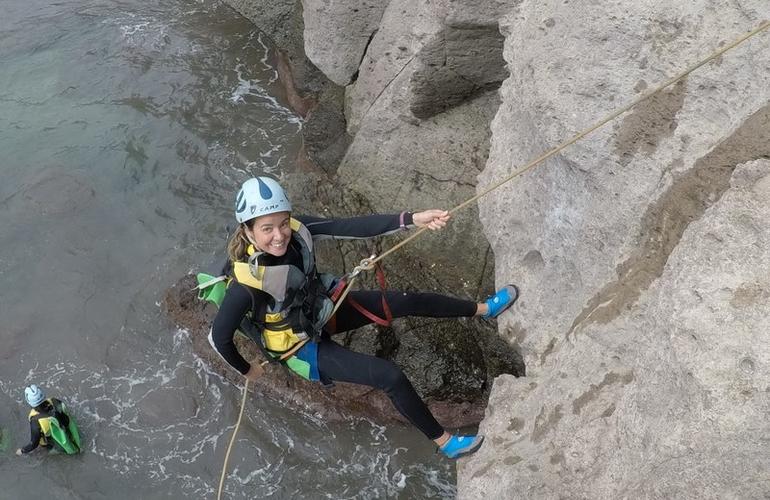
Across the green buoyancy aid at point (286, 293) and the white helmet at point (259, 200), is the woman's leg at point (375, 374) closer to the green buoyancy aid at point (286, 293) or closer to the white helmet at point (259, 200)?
the green buoyancy aid at point (286, 293)

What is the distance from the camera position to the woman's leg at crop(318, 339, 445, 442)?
485cm

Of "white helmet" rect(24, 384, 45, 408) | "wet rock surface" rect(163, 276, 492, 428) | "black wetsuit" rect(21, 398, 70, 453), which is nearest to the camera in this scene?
"wet rock surface" rect(163, 276, 492, 428)

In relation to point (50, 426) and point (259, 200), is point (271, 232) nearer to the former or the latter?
point (259, 200)

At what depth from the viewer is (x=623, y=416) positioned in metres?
3.56

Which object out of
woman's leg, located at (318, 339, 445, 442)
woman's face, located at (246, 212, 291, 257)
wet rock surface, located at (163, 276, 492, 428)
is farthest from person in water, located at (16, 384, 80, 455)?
woman's face, located at (246, 212, 291, 257)

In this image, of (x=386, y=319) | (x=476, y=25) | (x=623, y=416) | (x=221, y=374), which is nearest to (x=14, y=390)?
(x=221, y=374)

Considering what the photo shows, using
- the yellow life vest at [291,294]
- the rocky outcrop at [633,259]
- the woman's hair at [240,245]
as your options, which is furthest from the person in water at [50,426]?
the rocky outcrop at [633,259]

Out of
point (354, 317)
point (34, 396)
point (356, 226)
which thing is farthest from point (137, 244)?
point (356, 226)

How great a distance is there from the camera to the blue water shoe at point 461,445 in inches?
186

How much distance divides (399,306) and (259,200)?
146 centimetres

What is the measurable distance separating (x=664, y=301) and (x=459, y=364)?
10.6 ft

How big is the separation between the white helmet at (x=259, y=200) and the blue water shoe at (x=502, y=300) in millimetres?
1713

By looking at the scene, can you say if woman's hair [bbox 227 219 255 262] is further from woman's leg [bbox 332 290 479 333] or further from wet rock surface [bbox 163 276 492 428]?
wet rock surface [bbox 163 276 492 428]

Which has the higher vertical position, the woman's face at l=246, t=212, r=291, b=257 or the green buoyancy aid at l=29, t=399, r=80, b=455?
the woman's face at l=246, t=212, r=291, b=257
